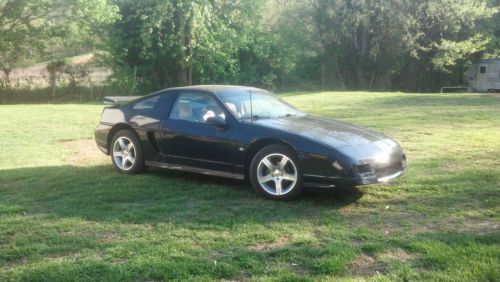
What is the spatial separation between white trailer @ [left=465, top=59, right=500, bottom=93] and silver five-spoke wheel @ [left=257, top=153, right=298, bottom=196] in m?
28.5

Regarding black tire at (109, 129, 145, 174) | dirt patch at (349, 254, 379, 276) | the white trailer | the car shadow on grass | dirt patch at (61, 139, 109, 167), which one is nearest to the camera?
dirt patch at (349, 254, 379, 276)

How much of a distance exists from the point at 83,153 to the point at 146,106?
9.09ft

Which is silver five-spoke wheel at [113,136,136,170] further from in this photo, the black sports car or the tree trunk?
the tree trunk

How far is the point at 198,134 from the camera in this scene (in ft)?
22.6

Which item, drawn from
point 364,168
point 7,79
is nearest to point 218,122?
point 364,168

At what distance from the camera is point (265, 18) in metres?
36.0

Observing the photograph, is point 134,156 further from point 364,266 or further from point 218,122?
point 364,266

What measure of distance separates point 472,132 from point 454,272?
8093 millimetres

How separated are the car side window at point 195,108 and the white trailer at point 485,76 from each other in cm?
2798

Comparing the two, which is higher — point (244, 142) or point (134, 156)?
point (244, 142)

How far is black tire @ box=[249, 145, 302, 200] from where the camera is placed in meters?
6.07

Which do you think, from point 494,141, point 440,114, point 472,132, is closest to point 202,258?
point 494,141

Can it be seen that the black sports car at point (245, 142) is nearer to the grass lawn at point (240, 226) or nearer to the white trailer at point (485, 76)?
the grass lawn at point (240, 226)

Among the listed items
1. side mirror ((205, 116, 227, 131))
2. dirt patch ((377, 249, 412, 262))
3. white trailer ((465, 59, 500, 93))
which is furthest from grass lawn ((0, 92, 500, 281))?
white trailer ((465, 59, 500, 93))
